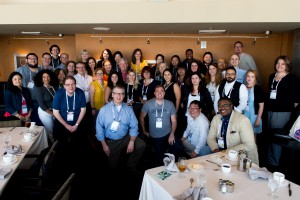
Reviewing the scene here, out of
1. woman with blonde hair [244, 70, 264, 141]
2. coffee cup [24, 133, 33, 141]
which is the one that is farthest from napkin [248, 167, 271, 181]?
coffee cup [24, 133, 33, 141]

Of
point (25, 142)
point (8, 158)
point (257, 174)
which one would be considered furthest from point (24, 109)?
point (257, 174)

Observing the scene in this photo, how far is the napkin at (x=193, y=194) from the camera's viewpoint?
1854mm

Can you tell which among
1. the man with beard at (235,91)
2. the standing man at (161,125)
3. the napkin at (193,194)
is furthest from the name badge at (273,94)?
the napkin at (193,194)

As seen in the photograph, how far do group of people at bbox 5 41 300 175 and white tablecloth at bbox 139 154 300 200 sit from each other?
817mm

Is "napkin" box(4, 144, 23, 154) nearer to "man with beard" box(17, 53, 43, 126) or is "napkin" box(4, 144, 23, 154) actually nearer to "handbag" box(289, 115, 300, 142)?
"man with beard" box(17, 53, 43, 126)

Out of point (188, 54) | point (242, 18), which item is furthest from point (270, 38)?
point (242, 18)

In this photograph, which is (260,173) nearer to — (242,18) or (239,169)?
(239,169)

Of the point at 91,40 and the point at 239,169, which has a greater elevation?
the point at 91,40

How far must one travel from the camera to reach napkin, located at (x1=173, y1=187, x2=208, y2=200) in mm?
1854

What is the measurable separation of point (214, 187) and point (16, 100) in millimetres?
3553

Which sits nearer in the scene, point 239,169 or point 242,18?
point 239,169

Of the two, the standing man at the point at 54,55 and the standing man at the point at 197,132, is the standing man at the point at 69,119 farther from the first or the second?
the standing man at the point at 54,55

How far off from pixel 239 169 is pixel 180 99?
2259 millimetres

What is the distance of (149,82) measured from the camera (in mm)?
4605
